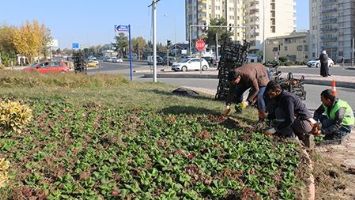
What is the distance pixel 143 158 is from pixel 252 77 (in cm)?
424

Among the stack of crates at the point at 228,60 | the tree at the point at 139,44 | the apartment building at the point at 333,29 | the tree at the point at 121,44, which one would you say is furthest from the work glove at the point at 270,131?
the tree at the point at 139,44

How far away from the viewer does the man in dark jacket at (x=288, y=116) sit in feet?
23.0

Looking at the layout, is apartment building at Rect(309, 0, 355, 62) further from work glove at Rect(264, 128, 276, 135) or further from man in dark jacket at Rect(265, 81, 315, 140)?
work glove at Rect(264, 128, 276, 135)

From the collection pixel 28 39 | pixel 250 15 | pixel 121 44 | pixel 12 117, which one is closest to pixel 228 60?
pixel 12 117

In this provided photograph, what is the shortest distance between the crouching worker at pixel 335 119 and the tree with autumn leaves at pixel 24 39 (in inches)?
2530

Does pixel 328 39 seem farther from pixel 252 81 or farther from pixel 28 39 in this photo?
pixel 252 81

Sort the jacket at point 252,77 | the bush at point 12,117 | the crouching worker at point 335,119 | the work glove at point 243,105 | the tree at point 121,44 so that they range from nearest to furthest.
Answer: the bush at point 12,117, the crouching worker at point 335,119, the work glove at point 243,105, the jacket at point 252,77, the tree at point 121,44

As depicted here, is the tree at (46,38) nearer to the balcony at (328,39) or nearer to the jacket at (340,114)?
the balcony at (328,39)

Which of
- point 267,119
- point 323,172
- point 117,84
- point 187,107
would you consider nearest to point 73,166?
point 323,172

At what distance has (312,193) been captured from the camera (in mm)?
4859

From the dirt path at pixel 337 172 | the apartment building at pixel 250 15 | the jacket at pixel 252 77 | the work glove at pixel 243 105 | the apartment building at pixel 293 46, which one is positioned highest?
the apartment building at pixel 250 15

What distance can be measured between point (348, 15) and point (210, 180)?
107m

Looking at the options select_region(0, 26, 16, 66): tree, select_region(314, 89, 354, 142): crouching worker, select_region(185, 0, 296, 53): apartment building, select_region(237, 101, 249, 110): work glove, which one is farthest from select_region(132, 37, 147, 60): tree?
select_region(314, 89, 354, 142): crouching worker

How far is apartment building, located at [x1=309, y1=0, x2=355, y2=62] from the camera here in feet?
336
